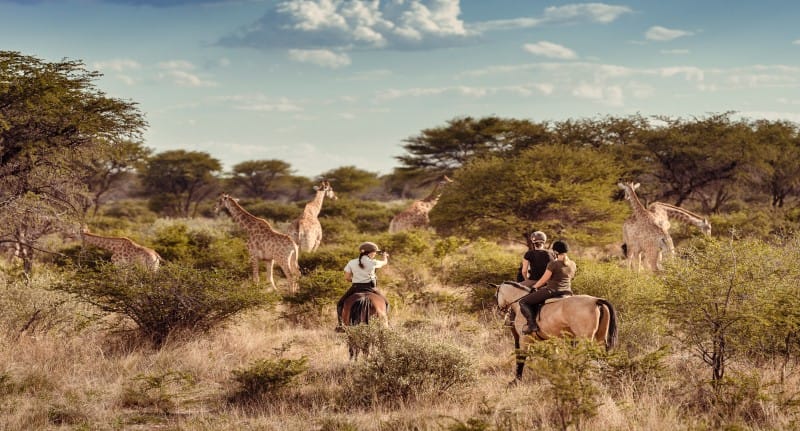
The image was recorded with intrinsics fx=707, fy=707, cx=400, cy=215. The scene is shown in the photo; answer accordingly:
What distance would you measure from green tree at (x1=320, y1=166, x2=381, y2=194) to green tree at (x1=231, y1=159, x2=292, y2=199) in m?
4.21

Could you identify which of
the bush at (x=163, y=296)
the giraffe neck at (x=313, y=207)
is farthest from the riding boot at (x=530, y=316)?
the giraffe neck at (x=313, y=207)

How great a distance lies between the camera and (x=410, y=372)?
7.30m

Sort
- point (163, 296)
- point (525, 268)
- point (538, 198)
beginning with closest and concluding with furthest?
point (525, 268)
point (163, 296)
point (538, 198)

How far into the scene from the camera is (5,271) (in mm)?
11008

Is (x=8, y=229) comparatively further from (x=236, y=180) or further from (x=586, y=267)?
(x=236, y=180)

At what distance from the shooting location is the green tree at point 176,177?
4169cm

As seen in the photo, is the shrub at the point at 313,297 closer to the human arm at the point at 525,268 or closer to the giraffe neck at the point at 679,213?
the human arm at the point at 525,268

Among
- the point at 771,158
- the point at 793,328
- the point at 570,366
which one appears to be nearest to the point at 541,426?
the point at 570,366

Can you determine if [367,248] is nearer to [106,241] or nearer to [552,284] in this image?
[552,284]

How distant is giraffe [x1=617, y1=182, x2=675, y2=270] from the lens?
50.1ft

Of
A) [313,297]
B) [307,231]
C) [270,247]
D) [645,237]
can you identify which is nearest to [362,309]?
[313,297]

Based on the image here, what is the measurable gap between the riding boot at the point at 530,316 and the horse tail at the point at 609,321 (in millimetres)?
770

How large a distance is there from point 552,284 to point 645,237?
8.74 m

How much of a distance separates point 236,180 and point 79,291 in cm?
4094
